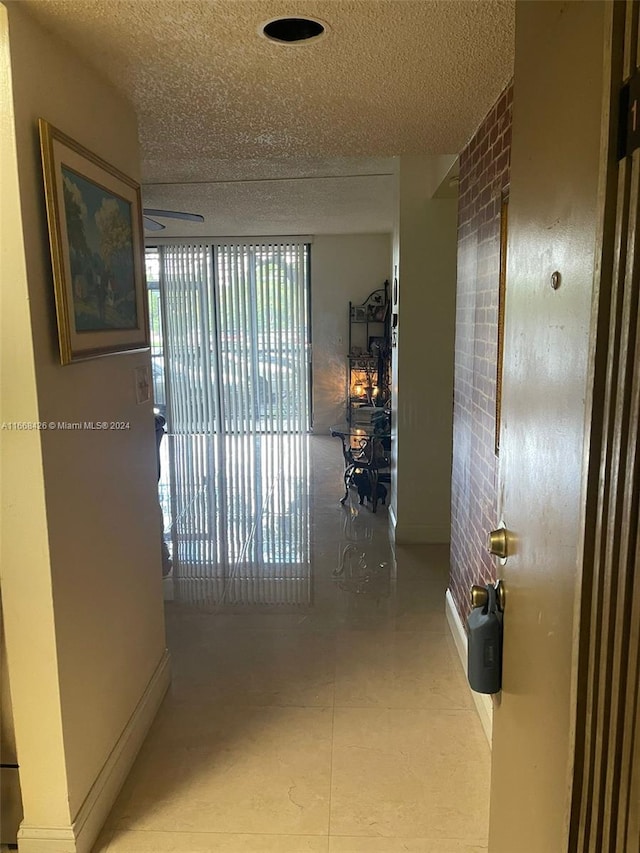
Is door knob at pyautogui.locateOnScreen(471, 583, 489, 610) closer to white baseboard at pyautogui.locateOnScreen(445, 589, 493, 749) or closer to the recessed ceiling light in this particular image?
white baseboard at pyautogui.locateOnScreen(445, 589, 493, 749)

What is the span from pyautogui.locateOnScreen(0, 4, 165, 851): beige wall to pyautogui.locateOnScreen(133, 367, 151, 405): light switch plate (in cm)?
10

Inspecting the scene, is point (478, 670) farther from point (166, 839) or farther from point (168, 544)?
point (168, 544)

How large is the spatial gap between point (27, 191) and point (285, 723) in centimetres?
202

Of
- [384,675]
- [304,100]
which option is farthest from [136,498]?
[304,100]

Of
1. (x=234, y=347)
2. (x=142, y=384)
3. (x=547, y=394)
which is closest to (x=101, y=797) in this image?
(x=142, y=384)

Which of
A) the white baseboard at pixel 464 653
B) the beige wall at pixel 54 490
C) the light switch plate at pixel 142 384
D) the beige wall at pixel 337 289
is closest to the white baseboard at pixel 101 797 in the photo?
the beige wall at pixel 54 490

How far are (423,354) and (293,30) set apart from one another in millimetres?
2646

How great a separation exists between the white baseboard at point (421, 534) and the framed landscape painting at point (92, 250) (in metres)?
2.57

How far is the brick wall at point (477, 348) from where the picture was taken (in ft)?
7.26

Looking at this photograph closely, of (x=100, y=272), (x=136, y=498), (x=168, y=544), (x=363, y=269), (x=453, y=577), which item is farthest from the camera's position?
(x=363, y=269)

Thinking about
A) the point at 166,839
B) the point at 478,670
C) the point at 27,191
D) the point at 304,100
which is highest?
the point at 304,100

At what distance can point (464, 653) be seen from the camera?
269 centimetres

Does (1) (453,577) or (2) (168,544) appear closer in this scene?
(1) (453,577)

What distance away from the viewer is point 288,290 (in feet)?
25.7
